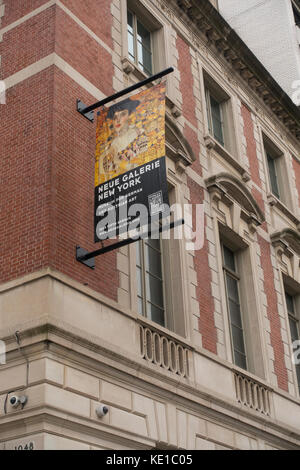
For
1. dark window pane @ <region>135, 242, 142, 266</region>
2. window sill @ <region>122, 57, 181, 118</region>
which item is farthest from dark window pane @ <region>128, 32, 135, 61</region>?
dark window pane @ <region>135, 242, 142, 266</region>

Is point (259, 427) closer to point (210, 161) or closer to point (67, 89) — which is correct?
point (210, 161)

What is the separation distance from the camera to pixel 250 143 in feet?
63.3

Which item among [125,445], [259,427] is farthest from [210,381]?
[125,445]

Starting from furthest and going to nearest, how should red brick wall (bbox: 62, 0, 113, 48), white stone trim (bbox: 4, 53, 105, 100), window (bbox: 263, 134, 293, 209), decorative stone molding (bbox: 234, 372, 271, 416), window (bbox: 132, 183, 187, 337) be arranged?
window (bbox: 263, 134, 293, 209) < decorative stone molding (bbox: 234, 372, 271, 416) < red brick wall (bbox: 62, 0, 113, 48) < window (bbox: 132, 183, 187, 337) < white stone trim (bbox: 4, 53, 105, 100)

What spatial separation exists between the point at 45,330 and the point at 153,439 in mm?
2813

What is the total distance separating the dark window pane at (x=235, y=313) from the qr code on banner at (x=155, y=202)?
5740mm

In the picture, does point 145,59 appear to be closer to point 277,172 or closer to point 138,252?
point 138,252

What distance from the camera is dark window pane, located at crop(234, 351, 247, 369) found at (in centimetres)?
1529

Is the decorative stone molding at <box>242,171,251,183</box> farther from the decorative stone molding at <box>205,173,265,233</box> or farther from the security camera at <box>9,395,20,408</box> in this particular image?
the security camera at <box>9,395,20,408</box>

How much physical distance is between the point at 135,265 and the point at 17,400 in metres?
3.77

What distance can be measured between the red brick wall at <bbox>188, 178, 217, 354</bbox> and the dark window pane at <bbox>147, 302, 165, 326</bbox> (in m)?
0.78

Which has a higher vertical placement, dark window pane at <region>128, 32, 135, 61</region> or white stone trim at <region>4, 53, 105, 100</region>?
dark window pane at <region>128, 32, 135, 61</region>

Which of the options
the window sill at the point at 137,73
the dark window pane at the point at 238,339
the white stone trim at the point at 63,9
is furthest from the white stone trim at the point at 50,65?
the dark window pane at the point at 238,339

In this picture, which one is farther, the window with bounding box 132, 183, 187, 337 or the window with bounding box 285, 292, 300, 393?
the window with bounding box 285, 292, 300, 393
